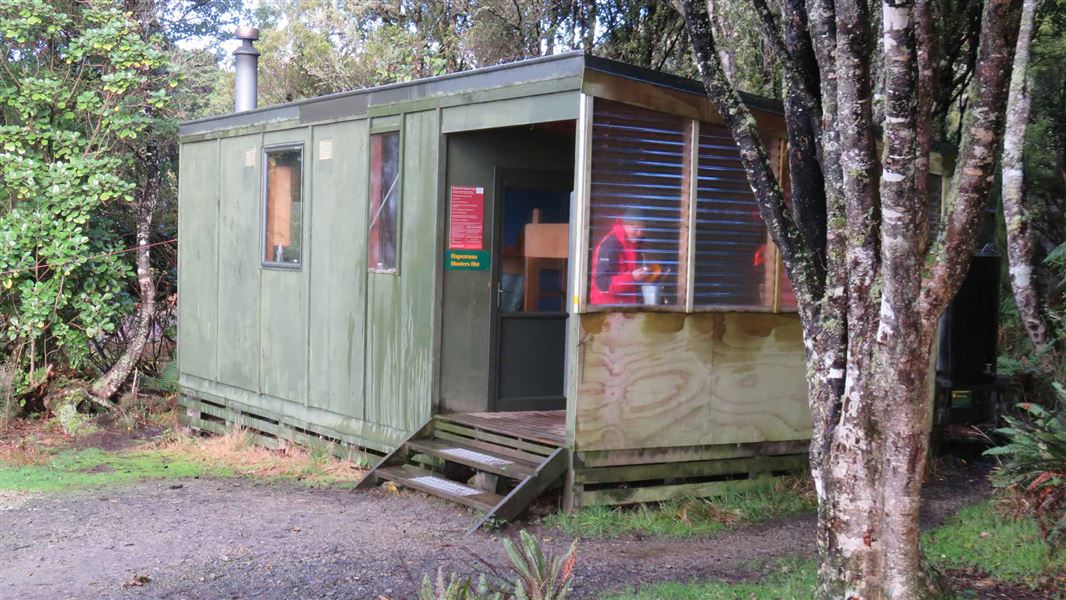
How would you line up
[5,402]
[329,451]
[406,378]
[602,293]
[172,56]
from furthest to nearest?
[172,56], [5,402], [329,451], [406,378], [602,293]

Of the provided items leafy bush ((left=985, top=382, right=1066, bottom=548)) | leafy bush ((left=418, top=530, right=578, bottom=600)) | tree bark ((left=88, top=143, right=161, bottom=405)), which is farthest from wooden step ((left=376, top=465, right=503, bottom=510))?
tree bark ((left=88, top=143, right=161, bottom=405))

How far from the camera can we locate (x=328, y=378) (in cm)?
934

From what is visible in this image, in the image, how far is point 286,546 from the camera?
20.6 ft

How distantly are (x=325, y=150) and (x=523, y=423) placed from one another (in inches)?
123

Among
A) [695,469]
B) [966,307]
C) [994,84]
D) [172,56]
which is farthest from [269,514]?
[172,56]

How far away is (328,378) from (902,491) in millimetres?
5924

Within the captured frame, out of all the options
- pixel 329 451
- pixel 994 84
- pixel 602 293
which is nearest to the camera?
pixel 994 84

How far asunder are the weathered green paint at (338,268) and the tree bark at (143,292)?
3803mm

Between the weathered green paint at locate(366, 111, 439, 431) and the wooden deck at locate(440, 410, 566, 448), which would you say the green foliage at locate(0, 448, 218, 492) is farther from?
the wooden deck at locate(440, 410, 566, 448)

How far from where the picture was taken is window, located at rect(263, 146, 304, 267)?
978 cm

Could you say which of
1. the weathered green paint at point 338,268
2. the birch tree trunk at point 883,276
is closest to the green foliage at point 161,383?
the weathered green paint at point 338,268

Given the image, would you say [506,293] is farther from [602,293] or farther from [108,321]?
[108,321]

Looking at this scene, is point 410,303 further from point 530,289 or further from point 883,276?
point 883,276

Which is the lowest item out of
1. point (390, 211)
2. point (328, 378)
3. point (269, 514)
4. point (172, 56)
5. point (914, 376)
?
point (269, 514)
